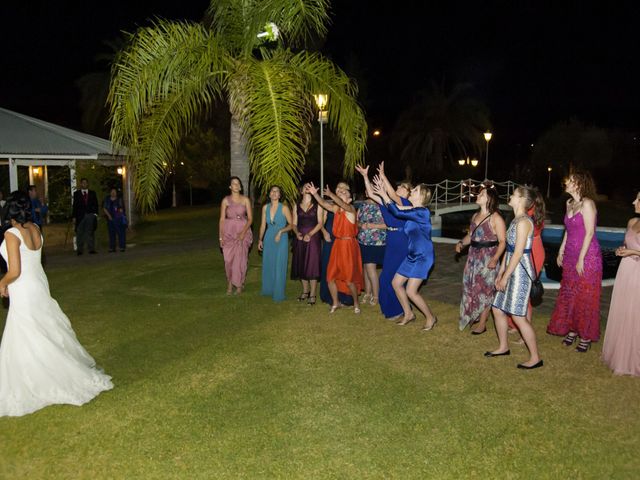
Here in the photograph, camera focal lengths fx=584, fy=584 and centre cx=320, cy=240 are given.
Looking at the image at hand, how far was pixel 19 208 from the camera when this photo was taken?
5.22m

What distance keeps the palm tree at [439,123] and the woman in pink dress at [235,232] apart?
33.6 m

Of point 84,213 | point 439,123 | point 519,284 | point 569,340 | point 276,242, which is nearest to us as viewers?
point 519,284

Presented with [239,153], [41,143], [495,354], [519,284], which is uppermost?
[41,143]

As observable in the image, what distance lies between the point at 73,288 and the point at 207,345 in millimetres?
4920

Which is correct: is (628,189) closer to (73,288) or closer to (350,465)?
(73,288)

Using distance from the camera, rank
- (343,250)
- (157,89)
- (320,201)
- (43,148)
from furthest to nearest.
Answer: (43,148), (157,89), (343,250), (320,201)

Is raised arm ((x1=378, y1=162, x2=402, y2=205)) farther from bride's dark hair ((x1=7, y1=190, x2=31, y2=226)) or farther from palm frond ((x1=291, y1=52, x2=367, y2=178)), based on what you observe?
bride's dark hair ((x1=7, y1=190, x2=31, y2=226))

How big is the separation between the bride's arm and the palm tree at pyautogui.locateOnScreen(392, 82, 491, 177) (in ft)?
126

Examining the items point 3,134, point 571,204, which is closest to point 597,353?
point 571,204

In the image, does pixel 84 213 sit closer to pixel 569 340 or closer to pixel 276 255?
pixel 276 255

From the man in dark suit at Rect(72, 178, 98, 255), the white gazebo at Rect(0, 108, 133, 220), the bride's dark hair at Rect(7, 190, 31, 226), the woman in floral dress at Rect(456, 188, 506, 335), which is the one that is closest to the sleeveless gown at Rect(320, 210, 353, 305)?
the woman in floral dress at Rect(456, 188, 506, 335)

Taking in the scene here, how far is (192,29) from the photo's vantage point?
30.6 ft

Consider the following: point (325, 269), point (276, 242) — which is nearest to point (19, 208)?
point (276, 242)

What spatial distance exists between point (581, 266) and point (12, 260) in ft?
19.0
